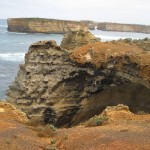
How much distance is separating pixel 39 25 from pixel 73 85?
11882 cm

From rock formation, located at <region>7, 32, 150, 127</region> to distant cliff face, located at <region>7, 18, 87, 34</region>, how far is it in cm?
11358

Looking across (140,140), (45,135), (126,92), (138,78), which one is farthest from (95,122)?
(126,92)

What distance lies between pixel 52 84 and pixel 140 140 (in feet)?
45.1

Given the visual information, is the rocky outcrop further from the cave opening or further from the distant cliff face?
the distant cliff face

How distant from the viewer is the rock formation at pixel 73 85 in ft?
94.4

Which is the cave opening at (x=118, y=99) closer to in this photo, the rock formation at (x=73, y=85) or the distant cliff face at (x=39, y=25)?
the rock formation at (x=73, y=85)

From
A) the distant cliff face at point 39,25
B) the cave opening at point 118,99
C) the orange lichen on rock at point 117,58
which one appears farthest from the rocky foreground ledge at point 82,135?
the distant cliff face at point 39,25

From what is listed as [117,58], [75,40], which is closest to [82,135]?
[117,58]

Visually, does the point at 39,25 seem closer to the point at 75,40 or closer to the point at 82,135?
the point at 75,40

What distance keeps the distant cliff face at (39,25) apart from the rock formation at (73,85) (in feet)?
373

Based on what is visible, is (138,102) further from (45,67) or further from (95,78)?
(45,67)

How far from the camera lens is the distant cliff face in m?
146

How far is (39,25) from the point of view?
14662 centimetres

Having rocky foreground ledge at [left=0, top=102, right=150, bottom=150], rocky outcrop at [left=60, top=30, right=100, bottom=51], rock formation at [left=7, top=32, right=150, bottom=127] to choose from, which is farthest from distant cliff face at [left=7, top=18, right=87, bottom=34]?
rocky foreground ledge at [left=0, top=102, right=150, bottom=150]
